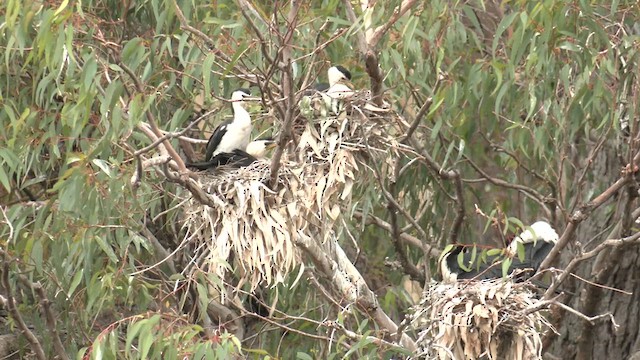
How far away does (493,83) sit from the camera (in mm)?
5934

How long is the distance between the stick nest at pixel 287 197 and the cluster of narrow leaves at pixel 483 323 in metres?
0.55

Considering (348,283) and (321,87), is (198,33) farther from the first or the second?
(348,283)

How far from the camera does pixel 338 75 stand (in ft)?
18.7

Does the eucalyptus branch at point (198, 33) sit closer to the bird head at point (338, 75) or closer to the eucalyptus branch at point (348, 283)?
the bird head at point (338, 75)

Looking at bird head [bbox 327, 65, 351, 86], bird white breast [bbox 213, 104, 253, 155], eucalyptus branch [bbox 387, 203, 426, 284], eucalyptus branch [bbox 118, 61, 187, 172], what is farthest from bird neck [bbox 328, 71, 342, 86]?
eucalyptus branch [bbox 118, 61, 187, 172]

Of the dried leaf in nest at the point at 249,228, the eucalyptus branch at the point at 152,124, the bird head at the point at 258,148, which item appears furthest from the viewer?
the bird head at the point at 258,148

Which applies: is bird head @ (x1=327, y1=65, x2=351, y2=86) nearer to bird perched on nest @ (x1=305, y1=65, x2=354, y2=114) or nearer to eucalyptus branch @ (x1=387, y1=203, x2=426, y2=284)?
bird perched on nest @ (x1=305, y1=65, x2=354, y2=114)

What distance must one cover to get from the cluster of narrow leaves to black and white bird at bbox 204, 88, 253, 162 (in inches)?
45.2

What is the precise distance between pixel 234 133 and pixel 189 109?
0.28 metres

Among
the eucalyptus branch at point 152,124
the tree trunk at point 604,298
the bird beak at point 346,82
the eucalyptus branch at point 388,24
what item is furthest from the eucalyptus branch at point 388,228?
the eucalyptus branch at point 152,124

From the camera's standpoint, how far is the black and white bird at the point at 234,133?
5.72 meters

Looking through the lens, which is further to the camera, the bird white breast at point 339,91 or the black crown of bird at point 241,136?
the black crown of bird at point 241,136

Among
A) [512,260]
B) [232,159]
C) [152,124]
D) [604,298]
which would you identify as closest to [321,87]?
[232,159]

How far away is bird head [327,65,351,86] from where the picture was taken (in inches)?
223
